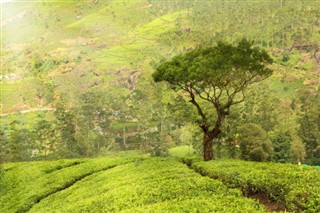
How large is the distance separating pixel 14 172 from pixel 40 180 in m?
6.09

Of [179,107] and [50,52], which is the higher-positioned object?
[50,52]

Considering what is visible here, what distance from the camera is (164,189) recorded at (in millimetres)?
14461

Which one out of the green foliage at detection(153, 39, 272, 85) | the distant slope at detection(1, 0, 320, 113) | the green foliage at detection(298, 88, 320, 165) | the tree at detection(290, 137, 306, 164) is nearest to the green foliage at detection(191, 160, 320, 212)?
the green foliage at detection(153, 39, 272, 85)

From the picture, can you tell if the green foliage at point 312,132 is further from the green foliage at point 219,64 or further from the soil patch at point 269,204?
the soil patch at point 269,204

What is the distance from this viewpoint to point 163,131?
66875 millimetres

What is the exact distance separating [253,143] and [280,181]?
102ft

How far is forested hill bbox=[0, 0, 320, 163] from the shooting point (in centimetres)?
5912

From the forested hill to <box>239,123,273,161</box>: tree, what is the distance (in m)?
1.38

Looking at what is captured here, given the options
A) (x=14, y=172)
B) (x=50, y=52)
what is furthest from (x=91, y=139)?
(x=50, y=52)

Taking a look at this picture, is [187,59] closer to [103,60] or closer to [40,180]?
[40,180]

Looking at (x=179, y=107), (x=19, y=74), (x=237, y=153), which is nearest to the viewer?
(x=237, y=153)

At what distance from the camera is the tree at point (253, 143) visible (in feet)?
141

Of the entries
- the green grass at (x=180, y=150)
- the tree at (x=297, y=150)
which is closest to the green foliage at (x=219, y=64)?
the tree at (x=297, y=150)

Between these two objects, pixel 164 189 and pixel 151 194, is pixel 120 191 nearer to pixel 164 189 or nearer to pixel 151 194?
pixel 151 194
